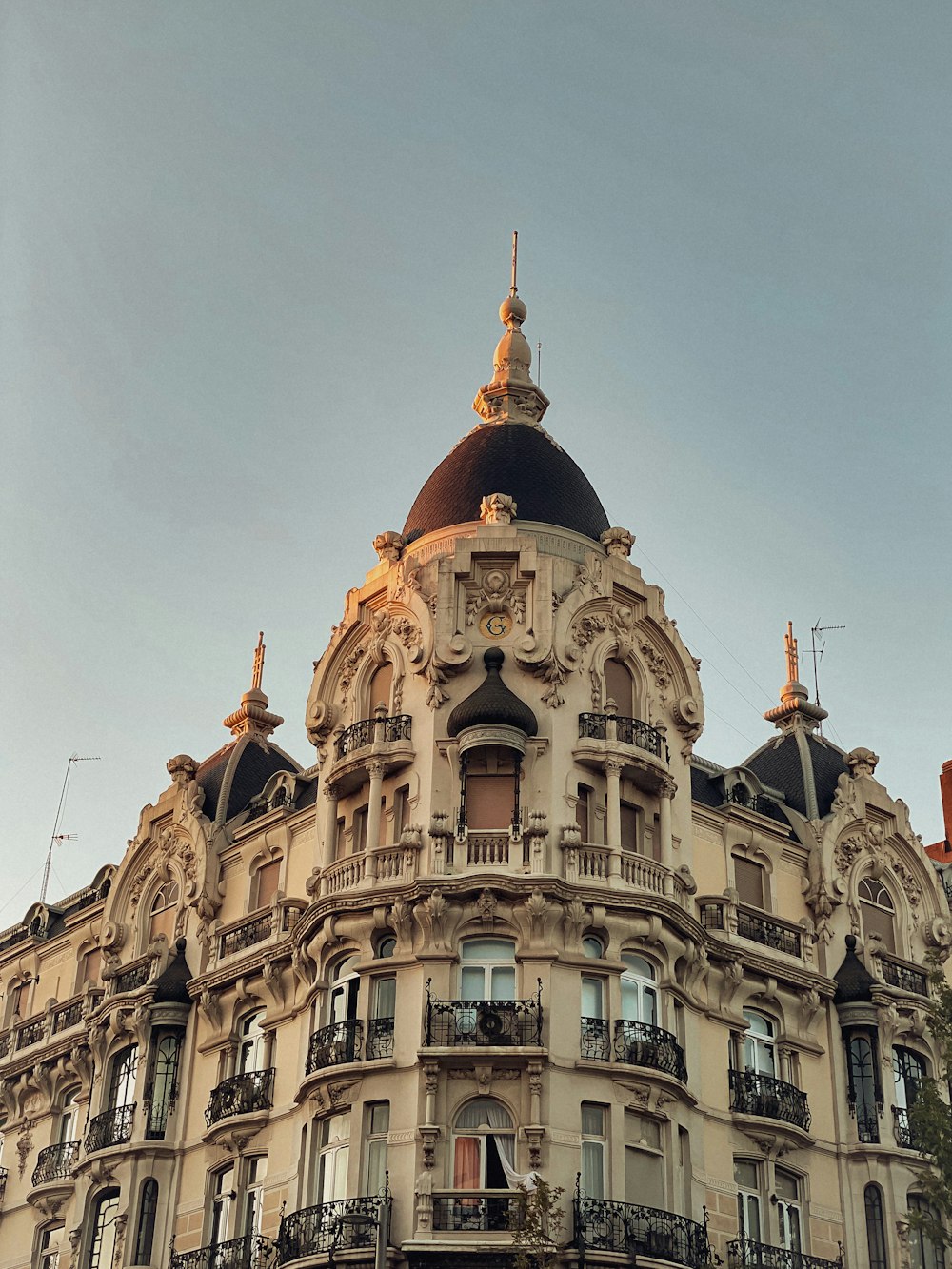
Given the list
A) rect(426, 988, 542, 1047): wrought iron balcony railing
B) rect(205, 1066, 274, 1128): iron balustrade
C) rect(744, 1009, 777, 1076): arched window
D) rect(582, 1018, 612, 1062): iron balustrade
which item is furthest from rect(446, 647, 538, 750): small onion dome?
rect(205, 1066, 274, 1128): iron balustrade

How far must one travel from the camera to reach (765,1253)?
41.6m

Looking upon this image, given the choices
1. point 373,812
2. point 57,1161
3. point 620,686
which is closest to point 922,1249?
point 620,686

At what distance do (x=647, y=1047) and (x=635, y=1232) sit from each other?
12.6 feet

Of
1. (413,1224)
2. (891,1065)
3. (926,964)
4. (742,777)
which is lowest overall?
(413,1224)

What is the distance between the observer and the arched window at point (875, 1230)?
43844 mm

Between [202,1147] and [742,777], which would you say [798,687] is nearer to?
→ [742,777]

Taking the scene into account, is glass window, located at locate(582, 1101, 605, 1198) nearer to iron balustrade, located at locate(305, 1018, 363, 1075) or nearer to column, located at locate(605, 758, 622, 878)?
iron balustrade, located at locate(305, 1018, 363, 1075)

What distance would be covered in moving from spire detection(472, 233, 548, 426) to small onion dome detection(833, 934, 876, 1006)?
15.8m

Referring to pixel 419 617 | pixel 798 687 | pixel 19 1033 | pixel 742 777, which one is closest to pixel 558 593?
pixel 419 617

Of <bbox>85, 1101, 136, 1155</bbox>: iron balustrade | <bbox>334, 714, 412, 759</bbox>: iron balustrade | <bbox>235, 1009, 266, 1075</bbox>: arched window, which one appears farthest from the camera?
<bbox>85, 1101, 136, 1155</bbox>: iron balustrade

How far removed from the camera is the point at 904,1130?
45094 mm

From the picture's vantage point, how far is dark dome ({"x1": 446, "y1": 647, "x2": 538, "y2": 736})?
4212 cm

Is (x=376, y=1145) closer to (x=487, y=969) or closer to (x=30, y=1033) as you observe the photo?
(x=487, y=969)

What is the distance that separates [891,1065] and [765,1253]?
6.34m
